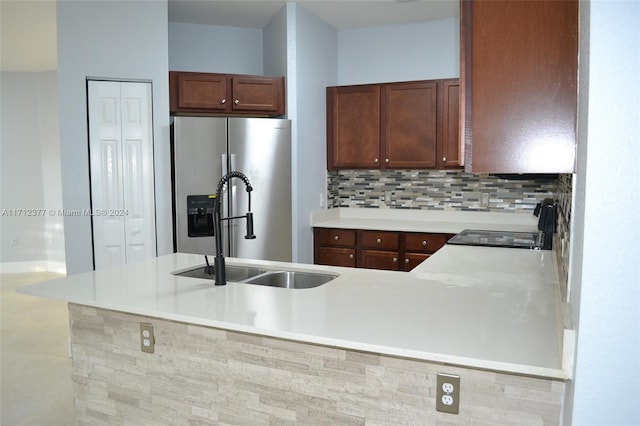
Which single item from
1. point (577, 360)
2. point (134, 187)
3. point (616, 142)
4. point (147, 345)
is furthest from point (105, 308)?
point (134, 187)

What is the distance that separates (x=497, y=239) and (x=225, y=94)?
8.05 ft

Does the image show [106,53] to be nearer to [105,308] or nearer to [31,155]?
[105,308]

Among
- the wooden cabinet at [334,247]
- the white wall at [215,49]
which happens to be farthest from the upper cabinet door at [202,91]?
the wooden cabinet at [334,247]

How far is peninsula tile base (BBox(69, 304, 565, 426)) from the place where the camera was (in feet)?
4.52

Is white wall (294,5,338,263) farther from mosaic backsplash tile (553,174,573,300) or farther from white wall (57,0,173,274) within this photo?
mosaic backsplash tile (553,174,573,300)

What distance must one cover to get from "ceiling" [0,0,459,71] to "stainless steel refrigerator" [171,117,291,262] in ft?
3.42

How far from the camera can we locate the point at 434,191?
191 inches

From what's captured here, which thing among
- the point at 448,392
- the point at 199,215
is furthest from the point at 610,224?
the point at 199,215

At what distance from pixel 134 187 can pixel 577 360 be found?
11.7ft

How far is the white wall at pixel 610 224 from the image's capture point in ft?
3.00

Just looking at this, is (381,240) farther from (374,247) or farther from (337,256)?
(337,256)

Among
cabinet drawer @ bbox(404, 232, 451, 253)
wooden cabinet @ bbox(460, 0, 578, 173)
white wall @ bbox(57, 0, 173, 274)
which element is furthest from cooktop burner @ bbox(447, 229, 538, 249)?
white wall @ bbox(57, 0, 173, 274)

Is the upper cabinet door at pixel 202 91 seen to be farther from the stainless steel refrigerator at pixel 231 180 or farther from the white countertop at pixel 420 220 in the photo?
the white countertop at pixel 420 220

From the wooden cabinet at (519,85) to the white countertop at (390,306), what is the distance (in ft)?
1.55
